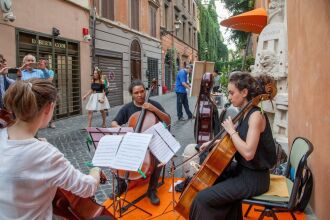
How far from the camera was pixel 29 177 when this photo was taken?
1719 mm

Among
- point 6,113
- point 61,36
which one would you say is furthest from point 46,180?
point 61,36

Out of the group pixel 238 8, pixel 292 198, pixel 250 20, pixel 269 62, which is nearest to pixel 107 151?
pixel 292 198

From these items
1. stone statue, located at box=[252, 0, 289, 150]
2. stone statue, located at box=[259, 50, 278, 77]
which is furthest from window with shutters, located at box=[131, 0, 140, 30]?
stone statue, located at box=[259, 50, 278, 77]

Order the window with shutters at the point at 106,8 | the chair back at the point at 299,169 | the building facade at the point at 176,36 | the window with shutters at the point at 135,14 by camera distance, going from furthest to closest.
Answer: the building facade at the point at 176,36 < the window with shutters at the point at 135,14 < the window with shutters at the point at 106,8 < the chair back at the point at 299,169

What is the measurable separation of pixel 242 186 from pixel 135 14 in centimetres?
1588

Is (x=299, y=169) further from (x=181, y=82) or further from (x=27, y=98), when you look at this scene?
(x=181, y=82)

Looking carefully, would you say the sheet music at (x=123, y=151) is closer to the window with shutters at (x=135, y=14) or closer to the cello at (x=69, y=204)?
the cello at (x=69, y=204)

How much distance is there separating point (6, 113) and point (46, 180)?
1.60ft

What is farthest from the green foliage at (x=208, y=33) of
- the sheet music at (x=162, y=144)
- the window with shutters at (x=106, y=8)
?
the sheet music at (x=162, y=144)

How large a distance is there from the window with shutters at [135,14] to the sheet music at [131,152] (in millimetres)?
14869

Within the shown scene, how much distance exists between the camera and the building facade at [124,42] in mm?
13617

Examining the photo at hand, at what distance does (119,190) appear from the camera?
13.4 ft

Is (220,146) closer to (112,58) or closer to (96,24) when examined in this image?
(96,24)

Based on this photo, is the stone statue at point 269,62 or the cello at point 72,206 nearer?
the cello at point 72,206
